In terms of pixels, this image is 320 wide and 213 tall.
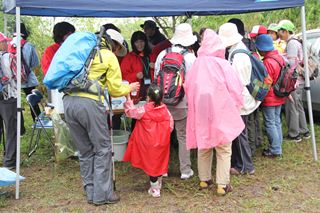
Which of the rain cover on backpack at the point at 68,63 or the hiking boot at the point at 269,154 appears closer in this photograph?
the rain cover on backpack at the point at 68,63

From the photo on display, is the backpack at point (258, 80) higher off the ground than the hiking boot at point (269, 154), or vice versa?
the backpack at point (258, 80)

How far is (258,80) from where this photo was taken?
492 centimetres

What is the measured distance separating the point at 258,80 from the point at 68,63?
7.59 feet

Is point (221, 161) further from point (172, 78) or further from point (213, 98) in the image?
point (172, 78)

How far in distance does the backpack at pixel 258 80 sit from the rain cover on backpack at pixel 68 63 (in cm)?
199

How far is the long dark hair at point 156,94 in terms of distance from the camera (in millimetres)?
4223

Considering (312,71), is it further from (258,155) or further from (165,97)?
(165,97)

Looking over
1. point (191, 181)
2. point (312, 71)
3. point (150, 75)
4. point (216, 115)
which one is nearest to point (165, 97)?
point (216, 115)

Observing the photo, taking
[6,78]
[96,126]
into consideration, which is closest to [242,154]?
[96,126]

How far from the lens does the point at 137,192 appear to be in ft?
14.8

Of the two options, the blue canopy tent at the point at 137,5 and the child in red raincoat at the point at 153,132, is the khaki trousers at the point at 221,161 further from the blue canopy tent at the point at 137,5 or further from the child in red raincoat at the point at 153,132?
the blue canopy tent at the point at 137,5

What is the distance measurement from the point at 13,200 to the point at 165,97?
1.95 m

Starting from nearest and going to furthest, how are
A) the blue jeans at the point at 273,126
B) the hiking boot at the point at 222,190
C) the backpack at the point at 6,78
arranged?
the hiking boot at the point at 222,190
the backpack at the point at 6,78
the blue jeans at the point at 273,126

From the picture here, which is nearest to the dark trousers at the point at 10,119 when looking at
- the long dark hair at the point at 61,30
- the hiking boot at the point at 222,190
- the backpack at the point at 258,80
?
the long dark hair at the point at 61,30
